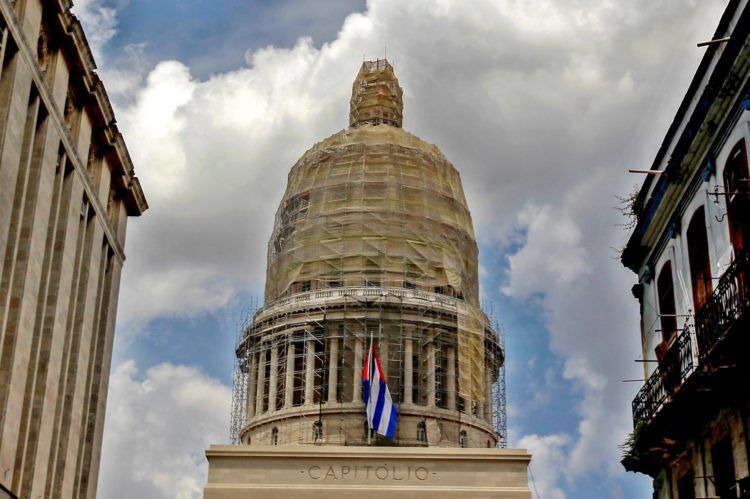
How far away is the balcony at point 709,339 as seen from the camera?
56.4 feet

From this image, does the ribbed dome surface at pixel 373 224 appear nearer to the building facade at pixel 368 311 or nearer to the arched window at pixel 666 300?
the building facade at pixel 368 311

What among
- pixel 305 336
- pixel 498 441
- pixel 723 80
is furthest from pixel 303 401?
pixel 723 80

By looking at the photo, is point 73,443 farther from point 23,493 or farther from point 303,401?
point 303,401

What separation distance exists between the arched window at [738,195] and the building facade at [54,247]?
51.9ft

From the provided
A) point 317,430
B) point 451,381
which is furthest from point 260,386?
point 451,381

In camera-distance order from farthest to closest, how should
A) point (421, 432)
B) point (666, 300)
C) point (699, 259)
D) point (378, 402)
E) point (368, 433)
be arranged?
point (421, 432) < point (368, 433) < point (378, 402) < point (666, 300) < point (699, 259)

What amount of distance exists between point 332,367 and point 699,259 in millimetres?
45110

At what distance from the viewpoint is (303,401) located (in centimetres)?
6644

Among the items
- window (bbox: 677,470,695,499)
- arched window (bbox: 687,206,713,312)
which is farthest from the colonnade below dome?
arched window (bbox: 687,206,713,312)

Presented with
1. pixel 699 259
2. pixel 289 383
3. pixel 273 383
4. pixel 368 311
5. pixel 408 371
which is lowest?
pixel 699 259

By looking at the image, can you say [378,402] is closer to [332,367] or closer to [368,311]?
[332,367]

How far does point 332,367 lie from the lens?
65.8 meters

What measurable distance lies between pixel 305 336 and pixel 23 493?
39.1 metres

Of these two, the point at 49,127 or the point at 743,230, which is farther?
the point at 49,127
